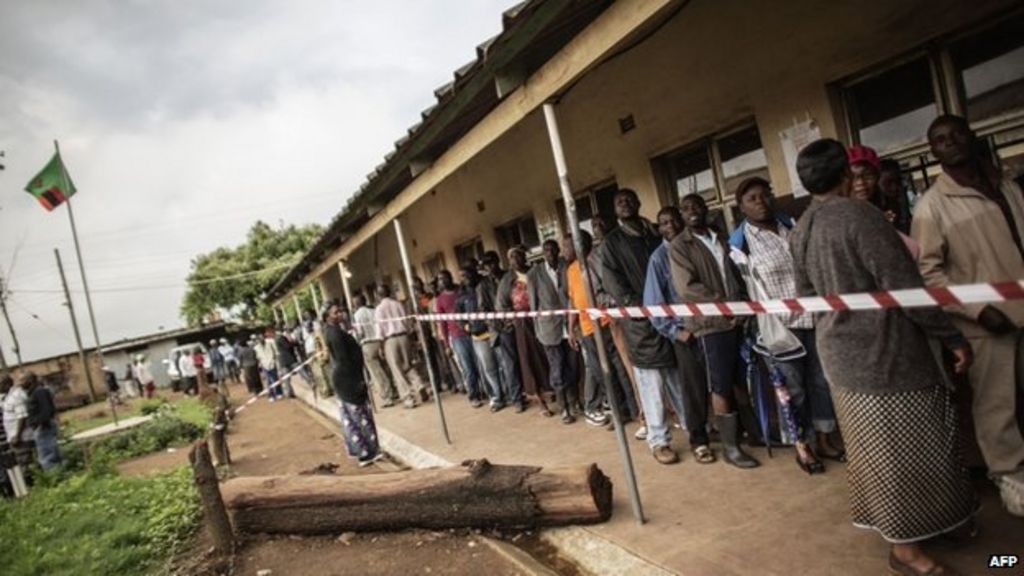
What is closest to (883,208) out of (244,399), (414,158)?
(414,158)

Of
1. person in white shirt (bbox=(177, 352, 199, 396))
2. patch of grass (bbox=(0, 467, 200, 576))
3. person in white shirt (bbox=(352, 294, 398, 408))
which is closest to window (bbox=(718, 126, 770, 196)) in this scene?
person in white shirt (bbox=(352, 294, 398, 408))

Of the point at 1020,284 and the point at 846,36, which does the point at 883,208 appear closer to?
the point at 846,36

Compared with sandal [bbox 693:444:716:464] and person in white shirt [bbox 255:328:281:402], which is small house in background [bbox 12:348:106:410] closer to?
person in white shirt [bbox 255:328:281:402]

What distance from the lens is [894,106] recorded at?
4090 mm

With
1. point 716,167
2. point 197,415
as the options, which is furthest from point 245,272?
point 716,167

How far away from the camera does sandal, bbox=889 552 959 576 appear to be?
2291mm

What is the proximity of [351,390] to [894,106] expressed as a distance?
5.88 meters

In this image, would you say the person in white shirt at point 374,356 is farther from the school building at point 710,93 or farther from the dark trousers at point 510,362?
the dark trousers at point 510,362

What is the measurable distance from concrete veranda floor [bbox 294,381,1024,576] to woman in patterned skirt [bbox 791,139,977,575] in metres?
0.27

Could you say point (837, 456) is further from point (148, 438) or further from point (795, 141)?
point (148, 438)

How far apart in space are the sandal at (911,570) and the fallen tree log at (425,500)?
1.57m

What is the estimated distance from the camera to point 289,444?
398 inches

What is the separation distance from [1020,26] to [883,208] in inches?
51.5

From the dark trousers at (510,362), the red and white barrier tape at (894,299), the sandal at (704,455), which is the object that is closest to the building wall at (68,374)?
the dark trousers at (510,362)
